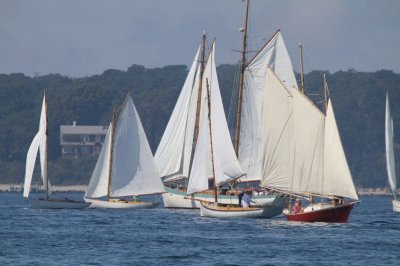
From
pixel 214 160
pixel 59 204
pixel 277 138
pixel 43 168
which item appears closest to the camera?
pixel 277 138

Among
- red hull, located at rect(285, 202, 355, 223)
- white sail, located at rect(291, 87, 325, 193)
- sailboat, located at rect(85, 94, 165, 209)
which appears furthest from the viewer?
sailboat, located at rect(85, 94, 165, 209)

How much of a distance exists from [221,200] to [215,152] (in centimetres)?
816

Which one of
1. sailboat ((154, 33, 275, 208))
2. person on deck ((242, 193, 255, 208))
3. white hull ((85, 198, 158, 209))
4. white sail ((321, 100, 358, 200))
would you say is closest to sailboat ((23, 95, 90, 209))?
white hull ((85, 198, 158, 209))

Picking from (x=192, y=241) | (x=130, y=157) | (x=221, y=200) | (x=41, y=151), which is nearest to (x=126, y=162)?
(x=130, y=157)

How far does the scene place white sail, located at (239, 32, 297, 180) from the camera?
99.3 meters

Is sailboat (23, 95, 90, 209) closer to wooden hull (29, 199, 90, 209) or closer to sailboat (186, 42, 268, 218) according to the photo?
wooden hull (29, 199, 90, 209)

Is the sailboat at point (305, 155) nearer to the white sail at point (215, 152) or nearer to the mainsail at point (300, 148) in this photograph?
→ the mainsail at point (300, 148)

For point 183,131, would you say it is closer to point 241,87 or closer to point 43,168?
point 241,87

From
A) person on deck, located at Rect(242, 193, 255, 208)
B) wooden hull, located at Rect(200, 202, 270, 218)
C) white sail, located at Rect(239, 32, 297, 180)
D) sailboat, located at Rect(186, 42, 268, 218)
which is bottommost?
wooden hull, located at Rect(200, 202, 270, 218)

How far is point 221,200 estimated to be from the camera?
96125 millimetres

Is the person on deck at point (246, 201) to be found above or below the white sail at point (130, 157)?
below

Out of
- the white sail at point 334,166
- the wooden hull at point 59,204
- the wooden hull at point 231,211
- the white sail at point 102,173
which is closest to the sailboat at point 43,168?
the wooden hull at point 59,204

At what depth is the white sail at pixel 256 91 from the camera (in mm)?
99312

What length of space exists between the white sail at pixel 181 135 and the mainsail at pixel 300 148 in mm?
18740
